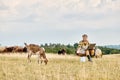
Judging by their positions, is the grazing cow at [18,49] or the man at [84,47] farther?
the grazing cow at [18,49]

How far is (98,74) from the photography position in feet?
48.9

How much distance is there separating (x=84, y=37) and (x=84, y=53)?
100cm

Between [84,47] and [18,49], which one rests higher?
[18,49]

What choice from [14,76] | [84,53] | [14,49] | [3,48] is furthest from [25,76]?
[3,48]

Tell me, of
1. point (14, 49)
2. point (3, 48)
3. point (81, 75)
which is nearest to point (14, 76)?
point (81, 75)

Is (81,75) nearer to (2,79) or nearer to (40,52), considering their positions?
(2,79)

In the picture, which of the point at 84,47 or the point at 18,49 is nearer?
the point at 84,47

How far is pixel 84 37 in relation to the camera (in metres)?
24.1

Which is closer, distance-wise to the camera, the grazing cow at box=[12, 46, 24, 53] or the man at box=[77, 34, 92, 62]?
the man at box=[77, 34, 92, 62]

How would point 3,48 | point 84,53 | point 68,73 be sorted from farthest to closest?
point 3,48
point 84,53
point 68,73

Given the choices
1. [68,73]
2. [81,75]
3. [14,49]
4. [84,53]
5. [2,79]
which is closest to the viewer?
[2,79]

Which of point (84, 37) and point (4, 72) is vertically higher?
point (84, 37)

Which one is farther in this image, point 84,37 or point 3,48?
point 3,48

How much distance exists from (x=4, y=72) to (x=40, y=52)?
9.75 metres
